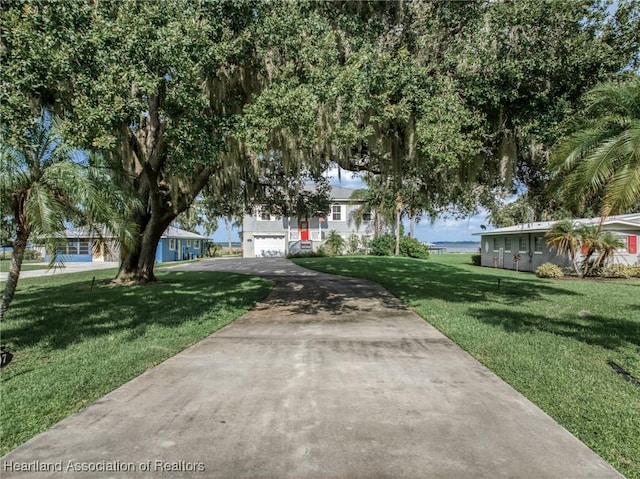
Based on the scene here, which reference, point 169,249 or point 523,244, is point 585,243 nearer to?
point 523,244

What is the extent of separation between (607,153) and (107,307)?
34.3 ft

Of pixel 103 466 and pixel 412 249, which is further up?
pixel 412 249

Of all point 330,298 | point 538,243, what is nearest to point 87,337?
point 330,298

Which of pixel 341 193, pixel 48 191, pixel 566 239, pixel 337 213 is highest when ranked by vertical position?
pixel 341 193

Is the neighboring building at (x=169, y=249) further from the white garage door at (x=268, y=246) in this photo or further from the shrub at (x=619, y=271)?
the shrub at (x=619, y=271)

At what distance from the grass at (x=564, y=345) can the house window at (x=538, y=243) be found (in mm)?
8957

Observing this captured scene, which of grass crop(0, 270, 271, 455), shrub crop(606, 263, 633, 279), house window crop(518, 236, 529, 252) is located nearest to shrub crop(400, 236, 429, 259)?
house window crop(518, 236, 529, 252)

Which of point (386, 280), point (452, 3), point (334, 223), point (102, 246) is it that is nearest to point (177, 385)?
point (102, 246)

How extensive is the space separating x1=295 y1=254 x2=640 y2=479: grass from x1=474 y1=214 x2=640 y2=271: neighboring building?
7797 mm

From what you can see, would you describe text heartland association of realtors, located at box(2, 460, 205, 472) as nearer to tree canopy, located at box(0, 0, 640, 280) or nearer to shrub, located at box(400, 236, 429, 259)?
tree canopy, located at box(0, 0, 640, 280)

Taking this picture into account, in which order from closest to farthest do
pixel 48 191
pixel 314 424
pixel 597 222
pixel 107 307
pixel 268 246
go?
pixel 314 424 → pixel 48 191 → pixel 107 307 → pixel 597 222 → pixel 268 246

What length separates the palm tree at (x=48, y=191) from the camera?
5.52 meters

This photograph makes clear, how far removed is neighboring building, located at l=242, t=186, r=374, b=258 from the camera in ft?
124

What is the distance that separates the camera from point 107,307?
989 centimetres
